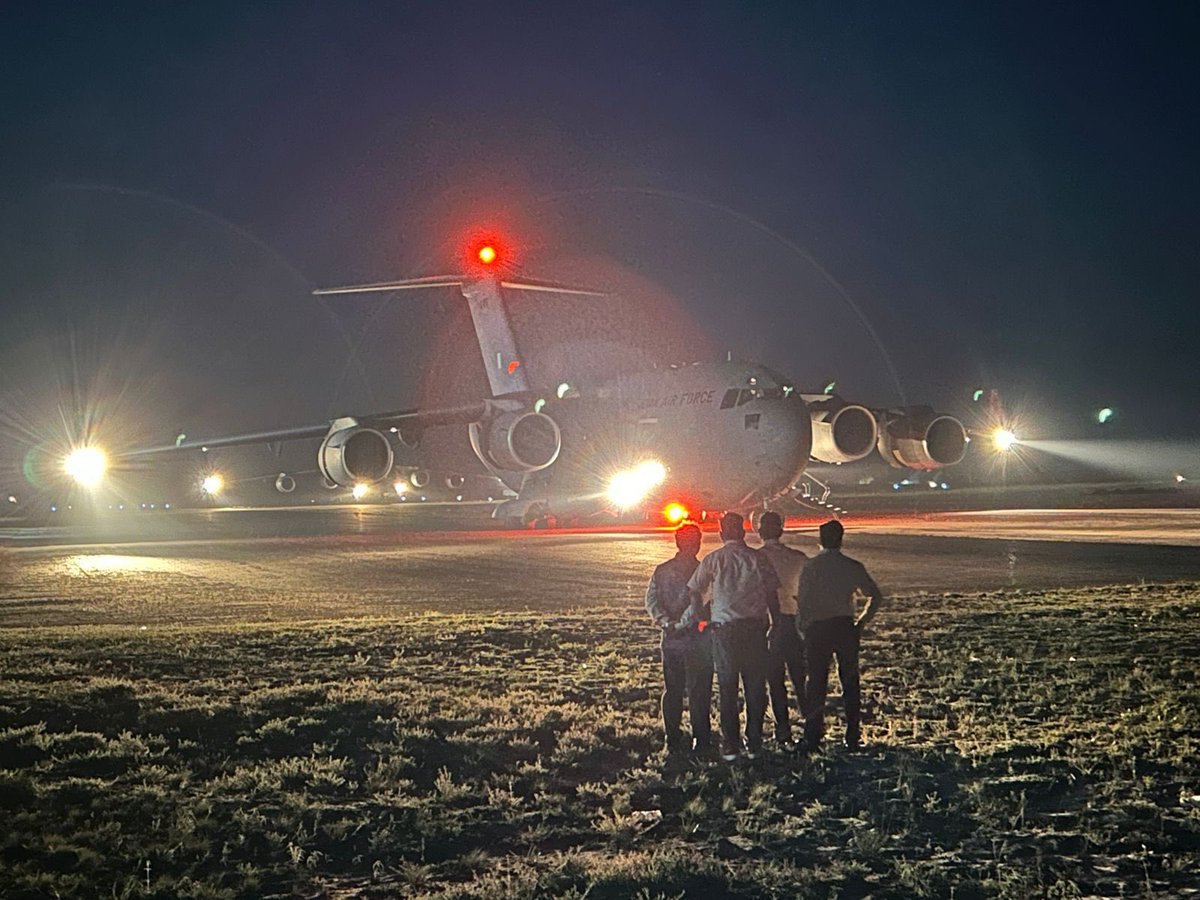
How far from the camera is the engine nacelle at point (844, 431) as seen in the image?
1193 inches

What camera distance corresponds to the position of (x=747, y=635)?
815cm

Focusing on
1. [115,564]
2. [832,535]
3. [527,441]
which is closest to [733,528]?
[832,535]

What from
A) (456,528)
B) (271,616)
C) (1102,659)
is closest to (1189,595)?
(1102,659)

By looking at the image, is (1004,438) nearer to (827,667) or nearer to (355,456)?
(355,456)

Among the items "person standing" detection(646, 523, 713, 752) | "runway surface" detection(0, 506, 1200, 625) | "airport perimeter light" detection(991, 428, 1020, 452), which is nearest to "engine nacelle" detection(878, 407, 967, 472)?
"airport perimeter light" detection(991, 428, 1020, 452)

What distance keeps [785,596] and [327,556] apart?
62.6 feet

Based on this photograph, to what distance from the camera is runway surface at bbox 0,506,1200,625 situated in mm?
16844

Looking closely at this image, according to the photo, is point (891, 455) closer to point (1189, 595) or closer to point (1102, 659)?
point (1189, 595)

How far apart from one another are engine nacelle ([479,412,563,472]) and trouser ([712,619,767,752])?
24.3 m

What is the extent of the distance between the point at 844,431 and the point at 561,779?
945 inches

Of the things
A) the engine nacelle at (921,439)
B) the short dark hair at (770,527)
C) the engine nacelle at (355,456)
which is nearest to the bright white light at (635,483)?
the engine nacelle at (921,439)

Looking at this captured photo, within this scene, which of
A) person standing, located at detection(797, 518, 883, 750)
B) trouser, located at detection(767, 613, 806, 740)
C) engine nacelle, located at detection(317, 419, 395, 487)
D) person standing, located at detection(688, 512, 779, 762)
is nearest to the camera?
person standing, located at detection(688, 512, 779, 762)

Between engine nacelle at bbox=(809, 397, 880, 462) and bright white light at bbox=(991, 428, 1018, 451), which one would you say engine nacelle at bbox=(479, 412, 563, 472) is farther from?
bright white light at bbox=(991, 428, 1018, 451)

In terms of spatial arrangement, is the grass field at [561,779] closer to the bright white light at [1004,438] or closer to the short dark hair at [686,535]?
the short dark hair at [686,535]
